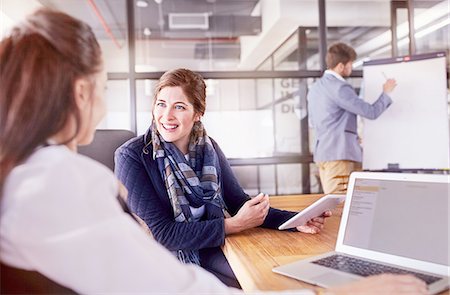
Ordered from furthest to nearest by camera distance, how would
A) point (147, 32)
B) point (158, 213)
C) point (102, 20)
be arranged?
point (147, 32), point (102, 20), point (158, 213)

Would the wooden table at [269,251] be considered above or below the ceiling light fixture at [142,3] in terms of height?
below

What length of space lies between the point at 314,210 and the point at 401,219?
0.32 meters

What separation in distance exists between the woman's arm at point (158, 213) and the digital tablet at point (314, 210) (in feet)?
0.61

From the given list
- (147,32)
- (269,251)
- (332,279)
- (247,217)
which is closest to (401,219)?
(332,279)

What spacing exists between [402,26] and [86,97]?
154 inches

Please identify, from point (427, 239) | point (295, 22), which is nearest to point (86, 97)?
point (427, 239)

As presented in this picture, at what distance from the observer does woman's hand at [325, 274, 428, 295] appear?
23.8 inches

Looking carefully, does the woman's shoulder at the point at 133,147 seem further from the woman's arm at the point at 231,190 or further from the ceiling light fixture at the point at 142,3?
the ceiling light fixture at the point at 142,3

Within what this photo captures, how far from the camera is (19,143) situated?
0.52m

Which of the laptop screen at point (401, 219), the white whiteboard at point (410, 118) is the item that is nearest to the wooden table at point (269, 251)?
the laptop screen at point (401, 219)

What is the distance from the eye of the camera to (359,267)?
80cm

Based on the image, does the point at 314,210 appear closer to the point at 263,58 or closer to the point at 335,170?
the point at 335,170

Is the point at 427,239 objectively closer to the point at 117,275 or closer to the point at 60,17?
the point at 117,275

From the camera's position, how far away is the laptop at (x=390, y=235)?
76cm
